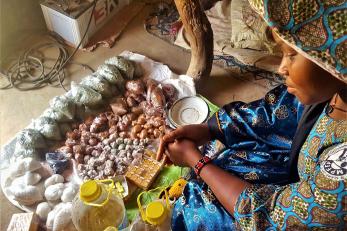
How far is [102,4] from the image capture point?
2502 mm

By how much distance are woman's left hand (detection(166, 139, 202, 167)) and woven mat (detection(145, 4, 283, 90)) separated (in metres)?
1.05

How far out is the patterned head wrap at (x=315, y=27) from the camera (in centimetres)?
72

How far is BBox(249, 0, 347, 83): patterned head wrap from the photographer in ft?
2.37

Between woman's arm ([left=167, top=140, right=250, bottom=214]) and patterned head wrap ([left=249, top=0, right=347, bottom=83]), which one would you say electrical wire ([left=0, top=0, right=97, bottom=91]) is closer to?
woman's arm ([left=167, top=140, right=250, bottom=214])

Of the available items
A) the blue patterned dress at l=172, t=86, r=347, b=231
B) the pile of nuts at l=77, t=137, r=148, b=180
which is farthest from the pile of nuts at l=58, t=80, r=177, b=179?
the blue patterned dress at l=172, t=86, r=347, b=231

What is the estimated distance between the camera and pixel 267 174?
1.27 metres

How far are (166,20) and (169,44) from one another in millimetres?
253

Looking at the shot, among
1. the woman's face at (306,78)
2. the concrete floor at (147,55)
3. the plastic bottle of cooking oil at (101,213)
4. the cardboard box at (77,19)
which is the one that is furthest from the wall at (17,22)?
the woman's face at (306,78)

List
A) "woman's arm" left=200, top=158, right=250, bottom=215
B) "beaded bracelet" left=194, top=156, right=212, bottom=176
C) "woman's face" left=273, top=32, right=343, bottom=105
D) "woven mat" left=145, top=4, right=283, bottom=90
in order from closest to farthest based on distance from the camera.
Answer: "woman's face" left=273, top=32, right=343, bottom=105 → "woman's arm" left=200, top=158, right=250, bottom=215 → "beaded bracelet" left=194, top=156, right=212, bottom=176 → "woven mat" left=145, top=4, right=283, bottom=90

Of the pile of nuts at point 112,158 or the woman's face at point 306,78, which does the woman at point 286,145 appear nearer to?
the woman's face at point 306,78

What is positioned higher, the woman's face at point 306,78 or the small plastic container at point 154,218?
the woman's face at point 306,78

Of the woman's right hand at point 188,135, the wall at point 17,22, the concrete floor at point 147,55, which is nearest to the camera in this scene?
the woman's right hand at point 188,135

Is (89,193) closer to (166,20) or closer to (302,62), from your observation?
(302,62)

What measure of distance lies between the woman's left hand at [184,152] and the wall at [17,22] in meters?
1.60
